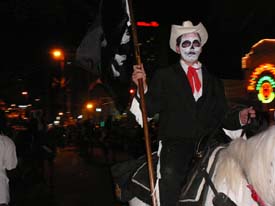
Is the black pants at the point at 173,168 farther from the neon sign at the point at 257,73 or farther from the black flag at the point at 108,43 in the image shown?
the neon sign at the point at 257,73

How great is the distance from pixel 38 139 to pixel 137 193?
10.9 m

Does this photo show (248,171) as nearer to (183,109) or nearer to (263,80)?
(183,109)

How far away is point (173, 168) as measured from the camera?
410 centimetres

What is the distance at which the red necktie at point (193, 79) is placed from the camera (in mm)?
4234

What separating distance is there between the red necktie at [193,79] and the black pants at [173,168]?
0.52 metres

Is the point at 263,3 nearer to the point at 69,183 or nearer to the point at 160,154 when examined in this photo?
the point at 69,183

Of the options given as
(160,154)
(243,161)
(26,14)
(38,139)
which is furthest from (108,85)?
(26,14)

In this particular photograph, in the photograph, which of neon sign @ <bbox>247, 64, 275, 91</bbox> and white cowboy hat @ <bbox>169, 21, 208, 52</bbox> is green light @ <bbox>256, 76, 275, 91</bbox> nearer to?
neon sign @ <bbox>247, 64, 275, 91</bbox>

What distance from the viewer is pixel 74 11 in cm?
1898

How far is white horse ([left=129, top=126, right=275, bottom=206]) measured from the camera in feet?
10.4

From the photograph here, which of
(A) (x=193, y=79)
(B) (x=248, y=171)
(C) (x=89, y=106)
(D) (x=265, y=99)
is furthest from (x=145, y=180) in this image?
(C) (x=89, y=106)

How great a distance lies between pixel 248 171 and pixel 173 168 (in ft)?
2.81

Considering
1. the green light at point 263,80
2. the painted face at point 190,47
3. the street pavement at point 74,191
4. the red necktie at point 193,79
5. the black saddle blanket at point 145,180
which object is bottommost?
the street pavement at point 74,191

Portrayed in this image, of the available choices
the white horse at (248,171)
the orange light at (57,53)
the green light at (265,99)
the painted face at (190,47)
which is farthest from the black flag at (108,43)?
the orange light at (57,53)
